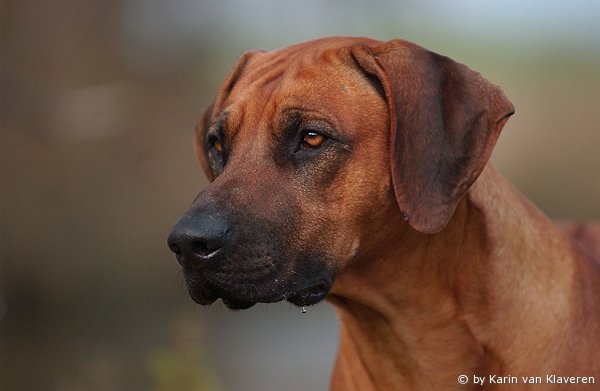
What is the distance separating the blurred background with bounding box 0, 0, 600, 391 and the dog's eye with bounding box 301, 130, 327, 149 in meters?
3.05

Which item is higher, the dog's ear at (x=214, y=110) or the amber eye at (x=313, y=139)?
the amber eye at (x=313, y=139)

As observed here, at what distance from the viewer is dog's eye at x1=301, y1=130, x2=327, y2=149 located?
2.83 metres

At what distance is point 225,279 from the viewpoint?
2.64m

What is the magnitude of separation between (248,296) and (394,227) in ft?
1.75

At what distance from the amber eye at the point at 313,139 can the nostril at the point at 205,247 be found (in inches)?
18.4

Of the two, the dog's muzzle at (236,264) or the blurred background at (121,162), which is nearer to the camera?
the dog's muzzle at (236,264)

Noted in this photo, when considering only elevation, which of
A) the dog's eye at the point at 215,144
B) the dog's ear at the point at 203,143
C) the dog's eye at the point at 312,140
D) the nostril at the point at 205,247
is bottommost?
the dog's ear at the point at 203,143

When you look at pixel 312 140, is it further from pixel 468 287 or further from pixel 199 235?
pixel 468 287

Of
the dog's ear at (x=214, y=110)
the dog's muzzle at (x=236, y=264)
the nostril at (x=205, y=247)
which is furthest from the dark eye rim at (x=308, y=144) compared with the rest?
the dog's ear at (x=214, y=110)

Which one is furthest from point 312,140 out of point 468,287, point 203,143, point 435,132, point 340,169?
point 203,143

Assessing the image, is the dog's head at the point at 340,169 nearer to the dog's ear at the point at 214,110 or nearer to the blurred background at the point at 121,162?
the dog's ear at the point at 214,110

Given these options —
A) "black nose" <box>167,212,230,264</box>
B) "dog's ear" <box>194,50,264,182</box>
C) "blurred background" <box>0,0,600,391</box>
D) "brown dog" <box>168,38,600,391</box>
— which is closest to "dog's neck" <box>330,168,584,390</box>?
"brown dog" <box>168,38,600,391</box>

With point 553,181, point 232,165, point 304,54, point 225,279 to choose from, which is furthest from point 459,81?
point 553,181

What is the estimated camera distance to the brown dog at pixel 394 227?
2715 millimetres
